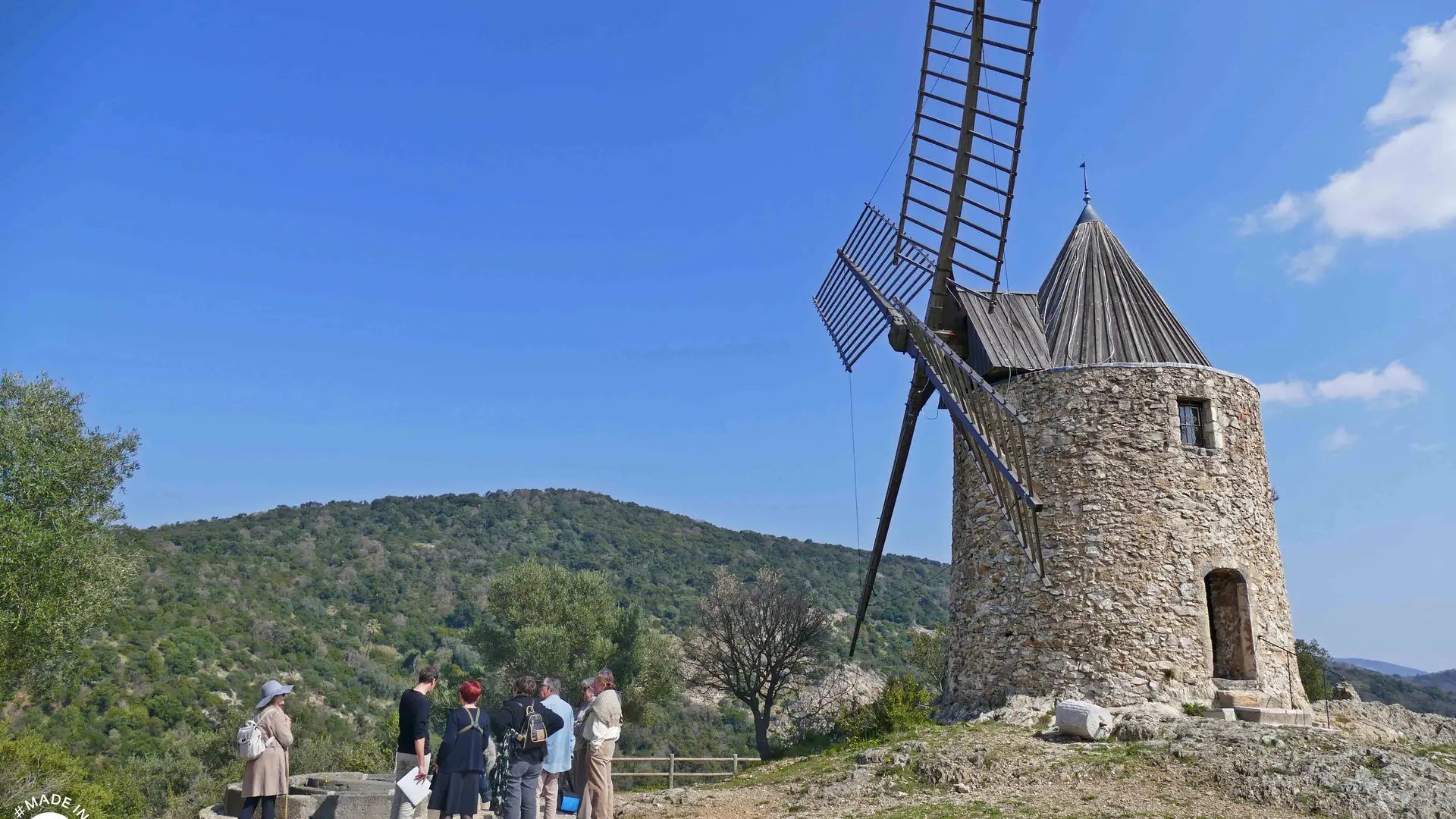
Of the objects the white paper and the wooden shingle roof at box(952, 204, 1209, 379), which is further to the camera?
the wooden shingle roof at box(952, 204, 1209, 379)

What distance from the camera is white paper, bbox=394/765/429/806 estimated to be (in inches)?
238

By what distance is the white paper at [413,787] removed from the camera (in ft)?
19.9

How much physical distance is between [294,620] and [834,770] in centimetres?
3408

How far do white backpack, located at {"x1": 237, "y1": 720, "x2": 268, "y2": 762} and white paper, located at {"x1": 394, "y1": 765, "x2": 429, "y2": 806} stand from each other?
910 mm

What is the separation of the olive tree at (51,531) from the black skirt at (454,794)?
10.4 metres

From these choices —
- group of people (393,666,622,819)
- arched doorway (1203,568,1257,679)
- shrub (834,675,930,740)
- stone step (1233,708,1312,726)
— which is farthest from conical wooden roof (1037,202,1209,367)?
group of people (393,666,622,819)

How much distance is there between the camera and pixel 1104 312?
12.7 metres

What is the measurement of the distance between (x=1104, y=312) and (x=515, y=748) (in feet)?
31.6

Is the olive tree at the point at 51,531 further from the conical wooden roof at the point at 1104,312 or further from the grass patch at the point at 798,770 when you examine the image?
the conical wooden roof at the point at 1104,312

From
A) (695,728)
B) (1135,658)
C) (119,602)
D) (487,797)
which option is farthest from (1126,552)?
(695,728)

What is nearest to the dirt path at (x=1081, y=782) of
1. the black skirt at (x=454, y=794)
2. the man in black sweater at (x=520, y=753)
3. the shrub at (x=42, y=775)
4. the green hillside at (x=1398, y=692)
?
the man in black sweater at (x=520, y=753)

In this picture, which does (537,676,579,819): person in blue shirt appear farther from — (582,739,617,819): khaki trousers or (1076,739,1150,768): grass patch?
(1076,739,1150,768): grass patch

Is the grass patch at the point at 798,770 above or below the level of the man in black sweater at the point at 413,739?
below

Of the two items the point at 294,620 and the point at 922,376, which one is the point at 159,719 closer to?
the point at 294,620
